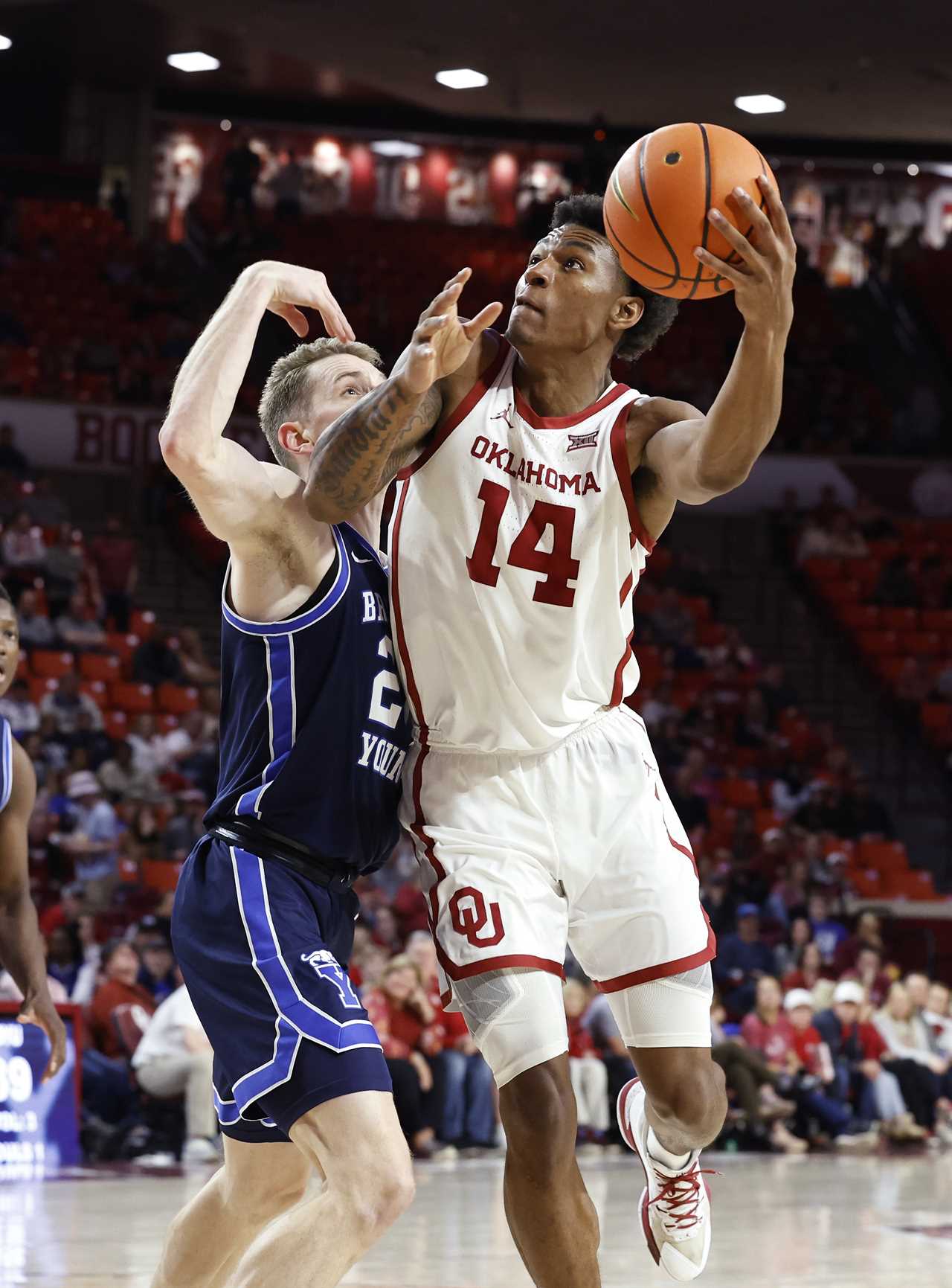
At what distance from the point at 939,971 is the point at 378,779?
1344cm

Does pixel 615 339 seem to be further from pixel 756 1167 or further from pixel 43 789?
pixel 43 789

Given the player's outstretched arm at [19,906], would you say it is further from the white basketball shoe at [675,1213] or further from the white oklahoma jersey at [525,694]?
the white basketball shoe at [675,1213]

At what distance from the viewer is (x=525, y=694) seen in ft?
14.5

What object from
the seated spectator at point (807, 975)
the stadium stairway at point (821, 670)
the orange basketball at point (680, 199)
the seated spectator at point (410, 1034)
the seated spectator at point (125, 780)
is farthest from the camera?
the stadium stairway at point (821, 670)

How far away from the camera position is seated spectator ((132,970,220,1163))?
10.2 meters

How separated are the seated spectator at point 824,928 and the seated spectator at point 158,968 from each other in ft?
19.1

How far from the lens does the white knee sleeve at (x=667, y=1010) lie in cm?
448

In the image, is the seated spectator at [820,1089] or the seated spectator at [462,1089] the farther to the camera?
the seated spectator at [820,1089]

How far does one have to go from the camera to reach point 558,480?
173 inches

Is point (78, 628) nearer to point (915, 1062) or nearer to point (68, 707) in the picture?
point (68, 707)

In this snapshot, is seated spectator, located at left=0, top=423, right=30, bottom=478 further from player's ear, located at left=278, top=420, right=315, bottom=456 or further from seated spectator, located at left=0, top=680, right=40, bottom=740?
player's ear, located at left=278, top=420, right=315, bottom=456

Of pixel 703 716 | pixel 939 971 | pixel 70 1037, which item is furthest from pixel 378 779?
pixel 703 716

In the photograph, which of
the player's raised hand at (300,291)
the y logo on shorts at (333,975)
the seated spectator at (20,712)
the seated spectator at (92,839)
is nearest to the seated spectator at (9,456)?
the seated spectator at (20,712)

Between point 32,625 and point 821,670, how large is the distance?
9636 mm
